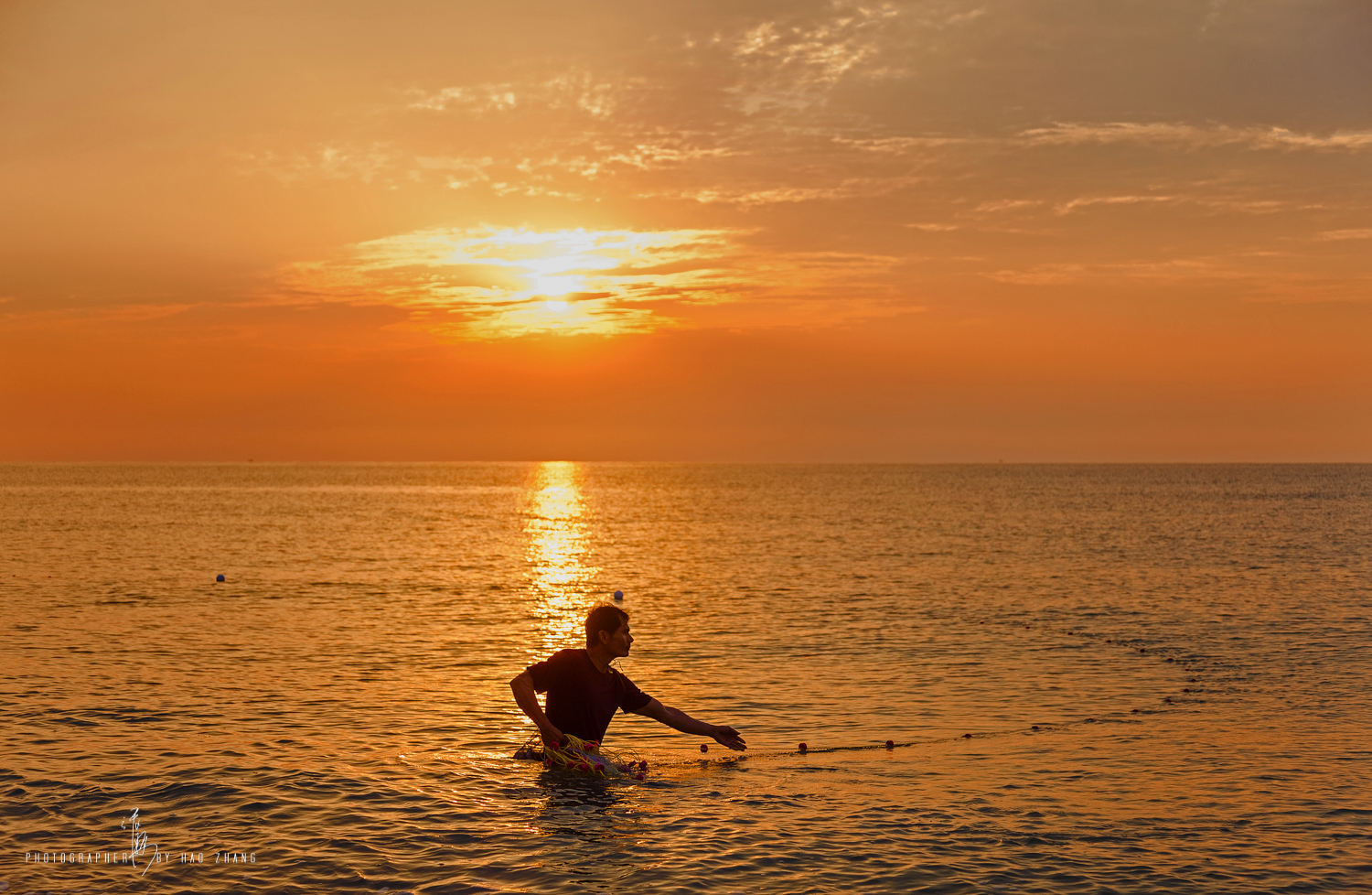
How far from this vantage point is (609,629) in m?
14.0

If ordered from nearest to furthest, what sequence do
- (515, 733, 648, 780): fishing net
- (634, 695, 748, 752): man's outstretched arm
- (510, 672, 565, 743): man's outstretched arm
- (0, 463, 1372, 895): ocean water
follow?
(0, 463, 1372, 895): ocean water
(510, 672, 565, 743): man's outstretched arm
(634, 695, 748, 752): man's outstretched arm
(515, 733, 648, 780): fishing net

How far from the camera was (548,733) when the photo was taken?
14.4m

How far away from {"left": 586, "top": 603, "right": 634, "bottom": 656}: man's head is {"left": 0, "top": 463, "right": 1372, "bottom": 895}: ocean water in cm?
211

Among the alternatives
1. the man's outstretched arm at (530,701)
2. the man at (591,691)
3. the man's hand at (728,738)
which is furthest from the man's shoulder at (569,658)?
the man's hand at (728,738)

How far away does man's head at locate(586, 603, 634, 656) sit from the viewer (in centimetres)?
1398

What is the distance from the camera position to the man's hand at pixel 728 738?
49.9ft

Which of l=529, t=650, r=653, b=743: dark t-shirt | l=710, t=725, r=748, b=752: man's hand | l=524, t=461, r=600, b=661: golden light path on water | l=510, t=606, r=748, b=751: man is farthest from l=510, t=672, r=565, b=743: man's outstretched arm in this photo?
l=524, t=461, r=600, b=661: golden light path on water

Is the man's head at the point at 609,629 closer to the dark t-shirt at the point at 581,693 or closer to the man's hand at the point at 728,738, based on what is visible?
the dark t-shirt at the point at 581,693

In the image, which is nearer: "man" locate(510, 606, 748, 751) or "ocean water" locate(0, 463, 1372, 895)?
"ocean water" locate(0, 463, 1372, 895)

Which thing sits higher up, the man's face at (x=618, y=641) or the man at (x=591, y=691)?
the man's face at (x=618, y=641)

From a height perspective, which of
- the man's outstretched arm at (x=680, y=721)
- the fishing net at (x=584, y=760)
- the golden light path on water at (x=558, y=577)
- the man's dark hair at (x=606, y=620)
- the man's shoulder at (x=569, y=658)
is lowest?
the golden light path on water at (x=558, y=577)

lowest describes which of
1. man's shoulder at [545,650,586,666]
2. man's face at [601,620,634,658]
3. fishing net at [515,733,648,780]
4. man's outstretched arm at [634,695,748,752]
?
fishing net at [515,733,648,780]

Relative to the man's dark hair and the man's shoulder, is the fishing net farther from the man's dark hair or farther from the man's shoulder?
the man's dark hair

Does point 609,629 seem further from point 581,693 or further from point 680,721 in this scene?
point 680,721
